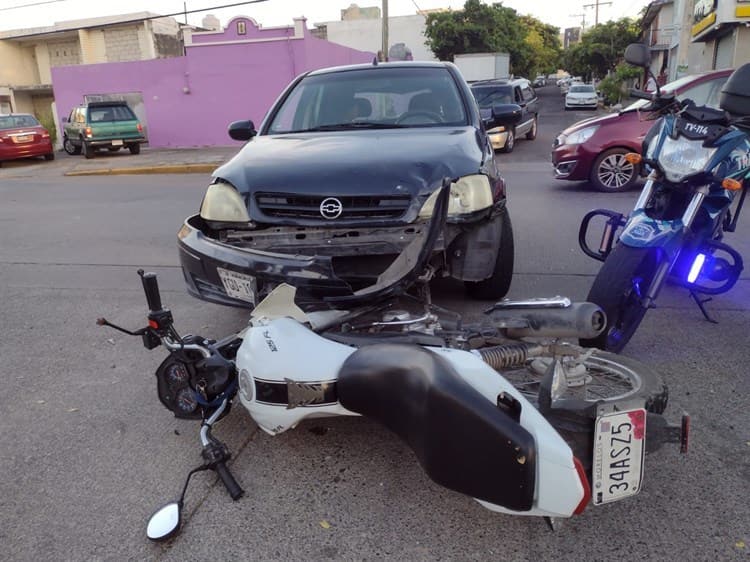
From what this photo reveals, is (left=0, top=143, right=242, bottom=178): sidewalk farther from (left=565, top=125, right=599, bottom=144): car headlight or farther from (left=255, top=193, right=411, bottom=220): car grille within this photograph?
(left=255, top=193, right=411, bottom=220): car grille

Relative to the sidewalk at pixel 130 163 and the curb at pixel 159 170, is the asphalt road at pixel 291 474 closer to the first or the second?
the curb at pixel 159 170

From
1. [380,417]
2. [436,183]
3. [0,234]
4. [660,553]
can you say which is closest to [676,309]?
[436,183]

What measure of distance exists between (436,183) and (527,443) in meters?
1.87

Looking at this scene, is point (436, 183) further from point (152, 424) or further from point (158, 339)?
point (152, 424)

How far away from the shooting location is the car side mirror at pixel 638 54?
12.0 feet

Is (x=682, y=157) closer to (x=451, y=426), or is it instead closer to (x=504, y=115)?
(x=504, y=115)

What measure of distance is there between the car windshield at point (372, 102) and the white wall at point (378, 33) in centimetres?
4467

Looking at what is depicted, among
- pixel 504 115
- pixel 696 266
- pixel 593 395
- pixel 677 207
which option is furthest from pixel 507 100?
pixel 593 395

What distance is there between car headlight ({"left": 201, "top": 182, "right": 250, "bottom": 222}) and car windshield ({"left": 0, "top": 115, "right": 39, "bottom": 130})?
18.8 m

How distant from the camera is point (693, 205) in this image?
3.42m

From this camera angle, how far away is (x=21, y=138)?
1905cm

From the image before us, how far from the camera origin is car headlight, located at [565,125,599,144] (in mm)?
9555

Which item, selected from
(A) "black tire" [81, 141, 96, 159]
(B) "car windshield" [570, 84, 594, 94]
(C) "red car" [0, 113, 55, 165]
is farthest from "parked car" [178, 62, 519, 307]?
(B) "car windshield" [570, 84, 594, 94]

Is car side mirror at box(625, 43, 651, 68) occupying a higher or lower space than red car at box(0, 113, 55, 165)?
higher
